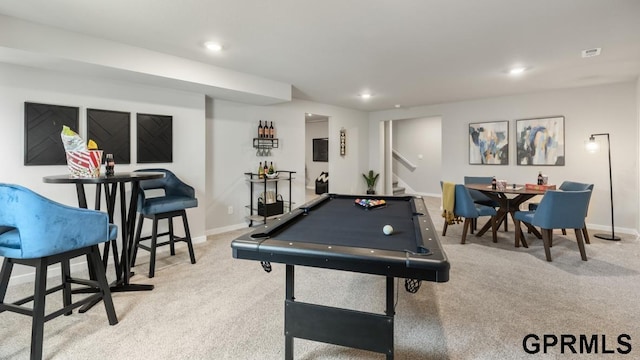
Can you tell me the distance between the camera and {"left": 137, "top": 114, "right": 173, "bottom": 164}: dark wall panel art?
11.4ft

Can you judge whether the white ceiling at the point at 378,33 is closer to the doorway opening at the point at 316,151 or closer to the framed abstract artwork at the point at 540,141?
the framed abstract artwork at the point at 540,141

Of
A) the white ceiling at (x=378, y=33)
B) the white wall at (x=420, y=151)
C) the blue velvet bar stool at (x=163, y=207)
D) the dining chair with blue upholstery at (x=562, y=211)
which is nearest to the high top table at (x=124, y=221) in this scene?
the blue velvet bar stool at (x=163, y=207)

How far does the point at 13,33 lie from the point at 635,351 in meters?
4.79

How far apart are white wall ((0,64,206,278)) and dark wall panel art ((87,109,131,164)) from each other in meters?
0.05

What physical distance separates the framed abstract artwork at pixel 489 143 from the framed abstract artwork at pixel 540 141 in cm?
20

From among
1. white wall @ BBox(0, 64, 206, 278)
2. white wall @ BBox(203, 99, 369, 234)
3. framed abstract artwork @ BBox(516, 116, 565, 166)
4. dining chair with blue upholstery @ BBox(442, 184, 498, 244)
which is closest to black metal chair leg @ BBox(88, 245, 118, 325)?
white wall @ BBox(0, 64, 206, 278)

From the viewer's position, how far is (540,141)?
5.06m

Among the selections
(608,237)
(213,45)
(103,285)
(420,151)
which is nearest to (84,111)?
(213,45)

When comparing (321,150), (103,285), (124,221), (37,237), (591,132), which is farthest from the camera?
(321,150)

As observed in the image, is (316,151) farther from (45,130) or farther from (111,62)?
(45,130)

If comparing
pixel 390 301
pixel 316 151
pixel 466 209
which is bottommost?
pixel 390 301

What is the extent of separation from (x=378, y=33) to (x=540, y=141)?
4024 mm

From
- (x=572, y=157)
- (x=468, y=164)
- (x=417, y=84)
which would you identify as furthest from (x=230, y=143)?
(x=572, y=157)

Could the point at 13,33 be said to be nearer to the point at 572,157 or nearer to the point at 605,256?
the point at 605,256
